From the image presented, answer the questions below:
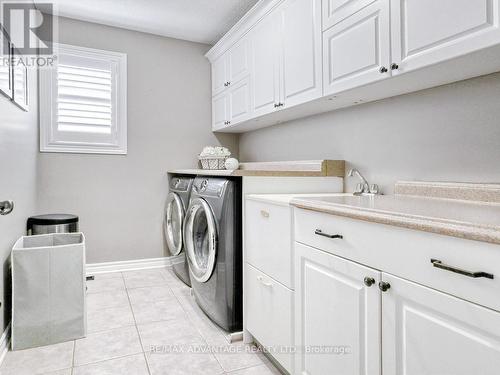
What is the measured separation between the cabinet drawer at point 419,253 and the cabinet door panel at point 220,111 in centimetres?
228

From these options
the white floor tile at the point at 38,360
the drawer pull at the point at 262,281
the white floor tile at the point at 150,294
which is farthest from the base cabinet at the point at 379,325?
the white floor tile at the point at 150,294

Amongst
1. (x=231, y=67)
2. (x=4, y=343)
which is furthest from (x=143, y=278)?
(x=231, y=67)

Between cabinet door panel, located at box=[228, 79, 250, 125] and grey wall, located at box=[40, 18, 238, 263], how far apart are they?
646 mm

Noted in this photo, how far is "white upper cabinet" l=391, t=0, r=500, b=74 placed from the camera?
1.09 m

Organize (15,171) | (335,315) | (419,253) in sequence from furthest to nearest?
(15,171)
(335,315)
(419,253)

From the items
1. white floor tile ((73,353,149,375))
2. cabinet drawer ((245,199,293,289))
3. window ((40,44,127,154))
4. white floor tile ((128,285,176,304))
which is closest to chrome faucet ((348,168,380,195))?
cabinet drawer ((245,199,293,289))

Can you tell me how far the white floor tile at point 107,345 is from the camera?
5.72 feet

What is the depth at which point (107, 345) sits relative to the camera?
1.86 metres

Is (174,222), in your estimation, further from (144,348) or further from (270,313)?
(270,313)

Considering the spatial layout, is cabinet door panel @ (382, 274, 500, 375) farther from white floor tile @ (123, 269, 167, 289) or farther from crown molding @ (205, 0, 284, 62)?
white floor tile @ (123, 269, 167, 289)

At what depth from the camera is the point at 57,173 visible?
3.07 m

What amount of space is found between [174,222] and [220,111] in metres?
1.26

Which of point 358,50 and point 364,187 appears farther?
point 364,187

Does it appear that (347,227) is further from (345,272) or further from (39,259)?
Result: (39,259)
